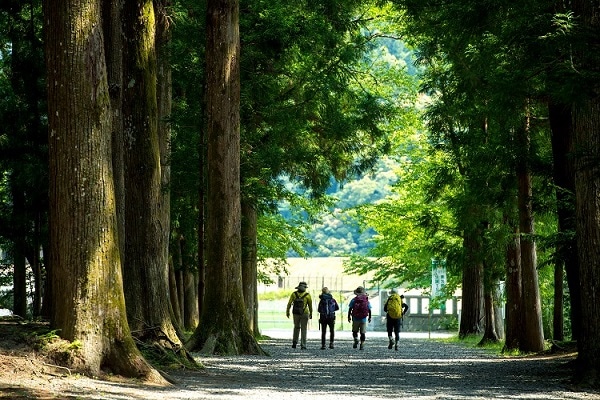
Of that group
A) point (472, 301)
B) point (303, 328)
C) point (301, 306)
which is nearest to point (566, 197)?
point (301, 306)

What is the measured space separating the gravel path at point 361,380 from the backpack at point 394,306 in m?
5.95

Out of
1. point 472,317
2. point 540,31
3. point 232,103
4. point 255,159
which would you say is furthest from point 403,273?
point 540,31

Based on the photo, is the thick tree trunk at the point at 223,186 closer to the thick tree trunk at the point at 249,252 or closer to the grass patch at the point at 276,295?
the thick tree trunk at the point at 249,252

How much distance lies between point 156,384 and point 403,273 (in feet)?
131

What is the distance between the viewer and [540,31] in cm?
1373

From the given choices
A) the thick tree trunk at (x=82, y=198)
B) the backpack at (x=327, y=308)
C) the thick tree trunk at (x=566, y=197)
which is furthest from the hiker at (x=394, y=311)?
the thick tree trunk at (x=82, y=198)

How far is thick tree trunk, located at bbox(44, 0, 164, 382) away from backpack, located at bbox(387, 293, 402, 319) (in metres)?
18.2

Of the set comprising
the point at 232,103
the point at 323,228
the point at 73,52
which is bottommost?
the point at 73,52

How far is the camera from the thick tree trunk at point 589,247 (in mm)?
14891

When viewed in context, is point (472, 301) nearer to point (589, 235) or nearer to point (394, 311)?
point (394, 311)

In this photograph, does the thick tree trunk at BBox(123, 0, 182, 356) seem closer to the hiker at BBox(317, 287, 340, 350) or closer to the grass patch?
the hiker at BBox(317, 287, 340, 350)

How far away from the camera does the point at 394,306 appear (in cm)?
3033

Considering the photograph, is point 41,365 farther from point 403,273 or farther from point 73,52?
point 403,273

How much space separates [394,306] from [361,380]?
13.9m
